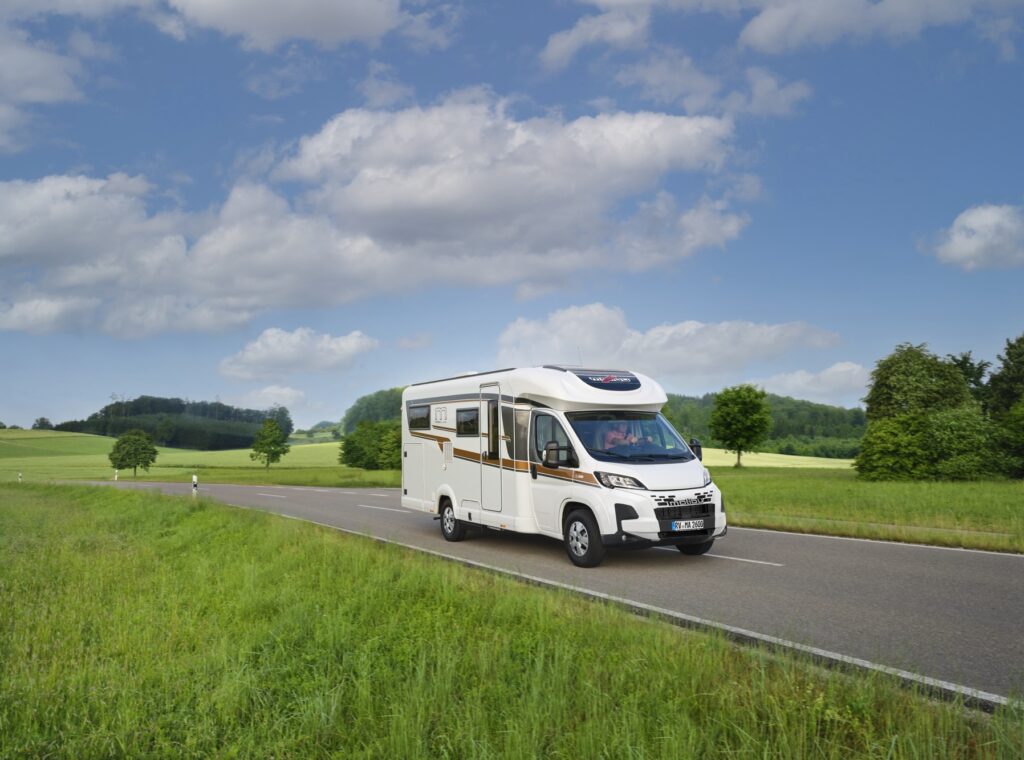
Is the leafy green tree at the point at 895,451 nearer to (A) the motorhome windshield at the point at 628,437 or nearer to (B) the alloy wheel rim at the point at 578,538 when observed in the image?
(A) the motorhome windshield at the point at 628,437

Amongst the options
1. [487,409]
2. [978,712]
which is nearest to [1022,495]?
[487,409]

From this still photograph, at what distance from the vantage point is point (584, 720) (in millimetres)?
4324

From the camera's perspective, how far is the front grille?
9766mm

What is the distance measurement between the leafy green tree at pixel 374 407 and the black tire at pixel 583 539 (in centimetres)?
10313

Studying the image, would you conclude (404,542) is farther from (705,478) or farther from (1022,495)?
(1022,495)

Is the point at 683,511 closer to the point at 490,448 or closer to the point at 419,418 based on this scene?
the point at 490,448

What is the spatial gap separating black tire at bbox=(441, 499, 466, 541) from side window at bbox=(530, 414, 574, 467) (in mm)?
2854

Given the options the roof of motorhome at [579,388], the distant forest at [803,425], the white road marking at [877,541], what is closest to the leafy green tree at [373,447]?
the distant forest at [803,425]

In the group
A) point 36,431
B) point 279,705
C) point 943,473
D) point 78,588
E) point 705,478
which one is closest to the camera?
point 279,705

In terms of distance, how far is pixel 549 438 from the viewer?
11.0 m

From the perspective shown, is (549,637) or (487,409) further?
(487,409)

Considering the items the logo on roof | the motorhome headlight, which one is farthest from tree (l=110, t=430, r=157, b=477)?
the motorhome headlight

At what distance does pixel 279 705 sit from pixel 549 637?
1986 mm

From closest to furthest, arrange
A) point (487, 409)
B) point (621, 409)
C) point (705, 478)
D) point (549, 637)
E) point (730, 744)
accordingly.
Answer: point (730, 744)
point (549, 637)
point (705, 478)
point (621, 409)
point (487, 409)
